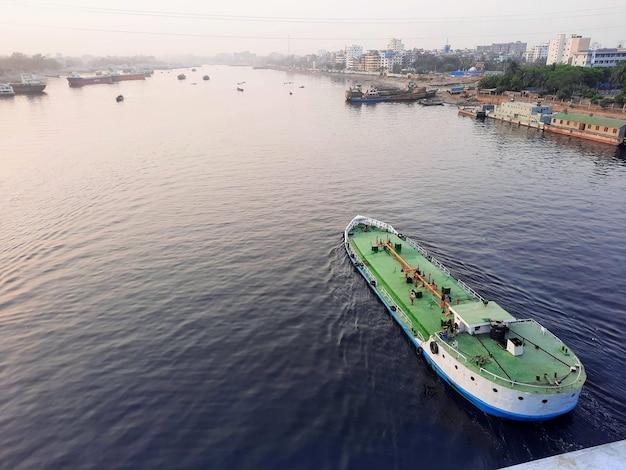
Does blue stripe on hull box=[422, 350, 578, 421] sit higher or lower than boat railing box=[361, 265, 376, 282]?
lower

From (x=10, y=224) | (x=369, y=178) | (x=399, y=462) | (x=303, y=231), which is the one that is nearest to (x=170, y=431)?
(x=399, y=462)

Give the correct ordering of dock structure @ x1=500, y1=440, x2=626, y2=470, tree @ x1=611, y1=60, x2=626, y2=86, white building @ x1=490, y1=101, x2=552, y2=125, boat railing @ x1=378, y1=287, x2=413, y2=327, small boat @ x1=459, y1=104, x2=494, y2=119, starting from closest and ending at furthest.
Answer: dock structure @ x1=500, y1=440, x2=626, y2=470 < boat railing @ x1=378, y1=287, x2=413, y2=327 < white building @ x1=490, y1=101, x2=552, y2=125 < tree @ x1=611, y1=60, x2=626, y2=86 < small boat @ x1=459, y1=104, x2=494, y2=119

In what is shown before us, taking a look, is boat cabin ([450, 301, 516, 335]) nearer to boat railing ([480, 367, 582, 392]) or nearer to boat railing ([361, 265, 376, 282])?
boat railing ([480, 367, 582, 392])

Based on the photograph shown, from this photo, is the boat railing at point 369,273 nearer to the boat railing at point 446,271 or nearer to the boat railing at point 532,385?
the boat railing at point 446,271

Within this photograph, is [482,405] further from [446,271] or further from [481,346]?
[446,271]

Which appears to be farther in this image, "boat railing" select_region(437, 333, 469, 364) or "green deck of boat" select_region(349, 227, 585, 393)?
"boat railing" select_region(437, 333, 469, 364)

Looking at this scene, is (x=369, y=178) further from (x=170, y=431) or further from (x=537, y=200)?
(x=170, y=431)

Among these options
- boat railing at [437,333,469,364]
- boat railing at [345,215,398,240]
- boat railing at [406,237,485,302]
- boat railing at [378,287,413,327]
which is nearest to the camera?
boat railing at [437,333,469,364]

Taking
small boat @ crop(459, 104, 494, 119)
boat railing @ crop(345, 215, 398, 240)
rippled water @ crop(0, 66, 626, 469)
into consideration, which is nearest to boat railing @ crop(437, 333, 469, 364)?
rippled water @ crop(0, 66, 626, 469)
